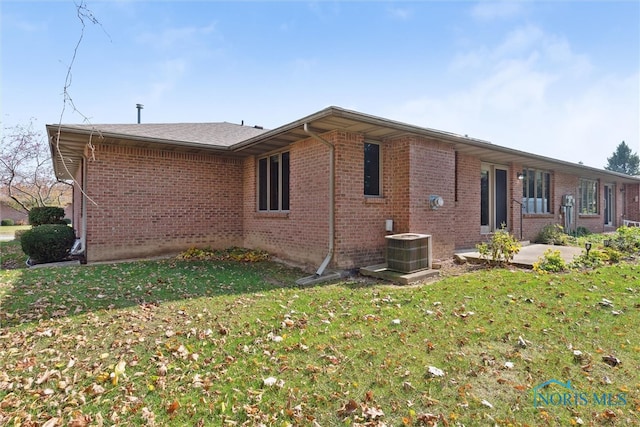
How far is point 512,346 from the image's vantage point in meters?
3.57

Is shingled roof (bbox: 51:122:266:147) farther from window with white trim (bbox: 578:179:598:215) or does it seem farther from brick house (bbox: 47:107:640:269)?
window with white trim (bbox: 578:179:598:215)

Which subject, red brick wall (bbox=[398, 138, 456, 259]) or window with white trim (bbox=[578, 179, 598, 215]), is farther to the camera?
window with white trim (bbox=[578, 179, 598, 215])

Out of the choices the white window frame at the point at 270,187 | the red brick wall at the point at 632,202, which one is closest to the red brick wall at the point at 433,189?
the white window frame at the point at 270,187

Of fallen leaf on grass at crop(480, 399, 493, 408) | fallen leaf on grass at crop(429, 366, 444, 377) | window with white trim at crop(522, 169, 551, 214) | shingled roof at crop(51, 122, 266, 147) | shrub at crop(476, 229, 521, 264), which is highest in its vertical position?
shingled roof at crop(51, 122, 266, 147)

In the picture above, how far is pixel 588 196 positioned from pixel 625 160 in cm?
5837

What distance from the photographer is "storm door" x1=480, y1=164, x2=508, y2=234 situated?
1081cm

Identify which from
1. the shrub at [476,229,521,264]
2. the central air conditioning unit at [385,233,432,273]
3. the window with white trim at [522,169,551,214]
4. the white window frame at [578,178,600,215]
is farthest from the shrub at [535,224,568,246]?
the central air conditioning unit at [385,233,432,273]

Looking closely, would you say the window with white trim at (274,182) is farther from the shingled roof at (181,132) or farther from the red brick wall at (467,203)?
the red brick wall at (467,203)

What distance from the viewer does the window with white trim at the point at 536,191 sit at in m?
12.0

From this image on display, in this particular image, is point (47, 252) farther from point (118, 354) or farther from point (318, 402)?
point (318, 402)

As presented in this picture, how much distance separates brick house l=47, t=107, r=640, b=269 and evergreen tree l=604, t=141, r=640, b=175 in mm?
63013

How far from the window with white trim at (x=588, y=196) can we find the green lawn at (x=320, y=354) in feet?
37.6

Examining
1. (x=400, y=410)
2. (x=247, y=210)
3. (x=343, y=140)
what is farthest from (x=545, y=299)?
(x=247, y=210)

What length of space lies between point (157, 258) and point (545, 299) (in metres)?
9.10
